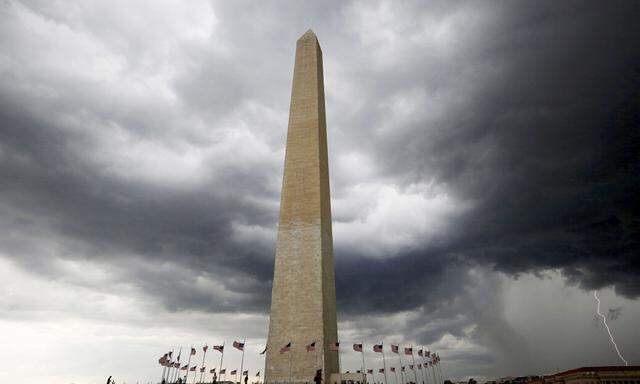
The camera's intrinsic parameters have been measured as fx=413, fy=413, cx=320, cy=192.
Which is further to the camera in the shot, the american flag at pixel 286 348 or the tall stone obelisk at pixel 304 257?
the tall stone obelisk at pixel 304 257

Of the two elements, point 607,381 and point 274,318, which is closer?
point 274,318

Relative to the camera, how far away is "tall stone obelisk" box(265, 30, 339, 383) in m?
32.3

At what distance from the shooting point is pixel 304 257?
114ft

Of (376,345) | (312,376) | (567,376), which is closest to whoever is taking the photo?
(312,376)

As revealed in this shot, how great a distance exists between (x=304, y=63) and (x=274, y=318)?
25.2 m

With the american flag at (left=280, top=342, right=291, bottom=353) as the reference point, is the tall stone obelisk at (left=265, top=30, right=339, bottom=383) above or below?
above

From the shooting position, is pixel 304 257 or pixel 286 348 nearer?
pixel 286 348

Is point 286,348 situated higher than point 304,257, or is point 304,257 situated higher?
point 304,257

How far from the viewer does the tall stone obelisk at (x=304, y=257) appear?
1271 inches

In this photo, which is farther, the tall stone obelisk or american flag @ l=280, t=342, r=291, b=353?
the tall stone obelisk

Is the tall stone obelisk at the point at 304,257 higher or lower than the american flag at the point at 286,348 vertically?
higher

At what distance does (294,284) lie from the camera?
34.0 m

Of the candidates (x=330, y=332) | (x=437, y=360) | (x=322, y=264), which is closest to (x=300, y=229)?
(x=322, y=264)

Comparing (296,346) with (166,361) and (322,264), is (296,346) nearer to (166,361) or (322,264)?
(322,264)
